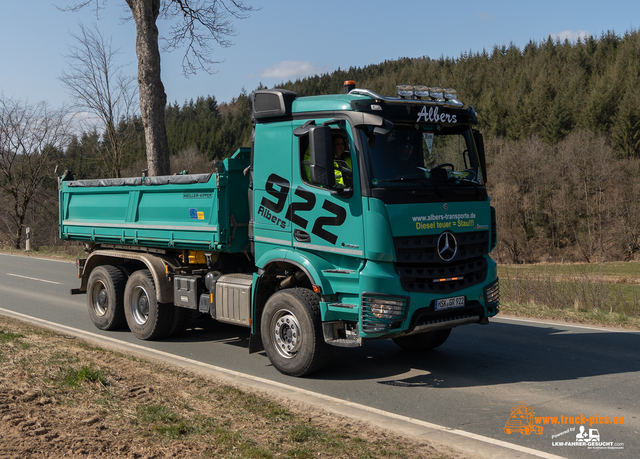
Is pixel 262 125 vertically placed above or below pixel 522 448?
above

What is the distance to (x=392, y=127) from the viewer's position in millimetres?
6094

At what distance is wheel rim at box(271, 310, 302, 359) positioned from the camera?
661 cm

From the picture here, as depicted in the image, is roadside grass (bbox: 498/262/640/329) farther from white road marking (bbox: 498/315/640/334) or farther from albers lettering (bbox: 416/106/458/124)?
albers lettering (bbox: 416/106/458/124)

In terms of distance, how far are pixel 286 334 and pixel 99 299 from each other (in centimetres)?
466

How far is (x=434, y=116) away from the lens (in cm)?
668

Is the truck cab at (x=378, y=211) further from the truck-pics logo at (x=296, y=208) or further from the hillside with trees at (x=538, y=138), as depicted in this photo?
the hillside with trees at (x=538, y=138)

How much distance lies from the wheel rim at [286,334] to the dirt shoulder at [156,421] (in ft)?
2.72

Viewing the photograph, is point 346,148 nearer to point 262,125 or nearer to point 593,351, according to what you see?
point 262,125

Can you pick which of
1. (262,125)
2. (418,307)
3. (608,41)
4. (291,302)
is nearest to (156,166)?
(262,125)

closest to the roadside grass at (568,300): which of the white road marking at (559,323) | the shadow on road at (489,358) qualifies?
the white road marking at (559,323)

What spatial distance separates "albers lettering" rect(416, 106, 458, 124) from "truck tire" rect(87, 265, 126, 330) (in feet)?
19.0

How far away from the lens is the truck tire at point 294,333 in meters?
6.39

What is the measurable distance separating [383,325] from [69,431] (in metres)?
3.04

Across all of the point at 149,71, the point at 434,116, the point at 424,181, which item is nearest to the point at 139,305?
the point at 424,181
